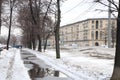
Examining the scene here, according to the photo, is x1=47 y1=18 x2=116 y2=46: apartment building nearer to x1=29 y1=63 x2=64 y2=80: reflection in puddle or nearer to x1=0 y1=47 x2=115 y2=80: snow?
x1=0 y1=47 x2=115 y2=80: snow

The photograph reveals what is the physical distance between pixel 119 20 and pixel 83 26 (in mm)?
120872

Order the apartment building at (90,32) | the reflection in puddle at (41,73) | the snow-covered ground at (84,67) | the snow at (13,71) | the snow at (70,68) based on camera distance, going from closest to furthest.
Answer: the snow at (13,71)
the snow at (70,68)
the snow-covered ground at (84,67)
the reflection in puddle at (41,73)
the apartment building at (90,32)

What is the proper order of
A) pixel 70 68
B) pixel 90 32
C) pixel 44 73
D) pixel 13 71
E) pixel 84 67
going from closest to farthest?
pixel 13 71 → pixel 44 73 → pixel 70 68 → pixel 84 67 → pixel 90 32

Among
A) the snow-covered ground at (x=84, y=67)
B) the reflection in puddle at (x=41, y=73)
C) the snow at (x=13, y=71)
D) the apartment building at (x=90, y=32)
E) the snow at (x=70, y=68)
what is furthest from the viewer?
the apartment building at (x=90, y=32)

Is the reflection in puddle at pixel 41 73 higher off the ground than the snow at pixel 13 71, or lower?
lower

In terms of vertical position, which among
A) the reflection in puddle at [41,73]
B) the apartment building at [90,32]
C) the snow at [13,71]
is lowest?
the reflection in puddle at [41,73]

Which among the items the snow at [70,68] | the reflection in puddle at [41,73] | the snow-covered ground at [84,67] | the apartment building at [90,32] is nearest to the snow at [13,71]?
the snow at [70,68]

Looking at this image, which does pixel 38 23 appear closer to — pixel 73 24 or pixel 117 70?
pixel 117 70

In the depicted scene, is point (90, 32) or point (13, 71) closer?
point (13, 71)

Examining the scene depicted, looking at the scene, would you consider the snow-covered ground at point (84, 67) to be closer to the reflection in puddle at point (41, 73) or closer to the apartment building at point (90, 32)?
the reflection in puddle at point (41, 73)

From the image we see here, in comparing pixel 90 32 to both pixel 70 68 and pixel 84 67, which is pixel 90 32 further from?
pixel 70 68

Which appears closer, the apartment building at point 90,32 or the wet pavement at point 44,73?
the wet pavement at point 44,73

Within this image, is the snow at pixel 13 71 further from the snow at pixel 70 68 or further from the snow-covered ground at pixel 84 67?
the snow-covered ground at pixel 84 67

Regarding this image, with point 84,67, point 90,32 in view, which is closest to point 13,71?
point 84,67
